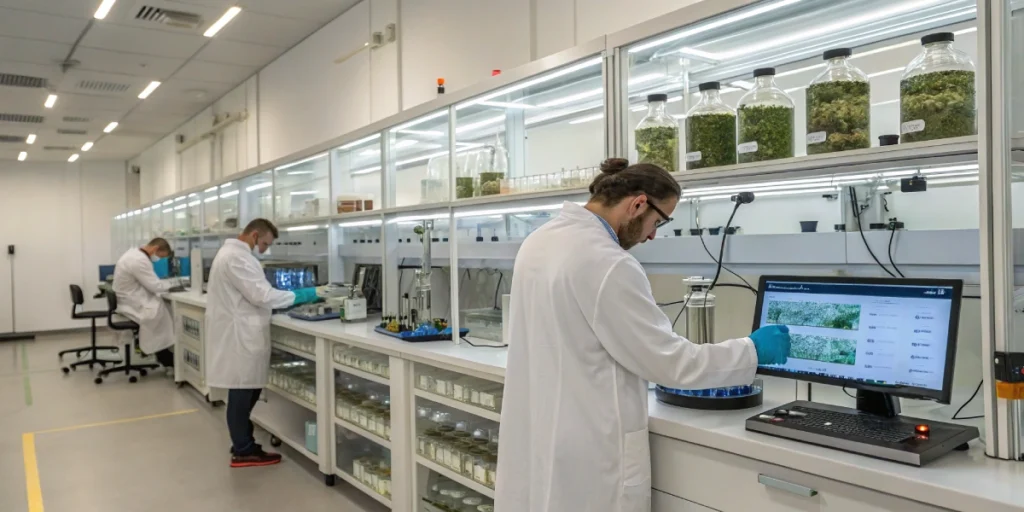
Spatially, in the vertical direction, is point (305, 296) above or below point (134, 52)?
below

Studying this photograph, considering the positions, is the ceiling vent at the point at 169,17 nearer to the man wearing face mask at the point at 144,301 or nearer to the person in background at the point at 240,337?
the person in background at the point at 240,337

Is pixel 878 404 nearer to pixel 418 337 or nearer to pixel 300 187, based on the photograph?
pixel 418 337

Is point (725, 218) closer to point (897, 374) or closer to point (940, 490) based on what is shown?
point (897, 374)

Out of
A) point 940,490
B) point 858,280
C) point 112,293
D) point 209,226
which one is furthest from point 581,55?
point 112,293

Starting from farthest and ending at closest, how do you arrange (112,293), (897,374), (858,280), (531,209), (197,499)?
(112,293)
(197,499)
(531,209)
(858,280)
(897,374)

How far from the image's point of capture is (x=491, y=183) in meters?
2.95

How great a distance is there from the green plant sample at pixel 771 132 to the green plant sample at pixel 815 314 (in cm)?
41

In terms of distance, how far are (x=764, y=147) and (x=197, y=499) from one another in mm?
3249

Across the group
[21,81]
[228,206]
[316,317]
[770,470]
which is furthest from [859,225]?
[21,81]

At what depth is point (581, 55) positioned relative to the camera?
7.68 feet

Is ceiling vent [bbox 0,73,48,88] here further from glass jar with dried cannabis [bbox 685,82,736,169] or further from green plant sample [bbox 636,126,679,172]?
glass jar with dried cannabis [bbox 685,82,736,169]

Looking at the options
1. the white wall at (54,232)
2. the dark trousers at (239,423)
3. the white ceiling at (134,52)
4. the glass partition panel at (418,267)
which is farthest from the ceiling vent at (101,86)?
the white wall at (54,232)

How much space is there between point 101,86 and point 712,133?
724cm

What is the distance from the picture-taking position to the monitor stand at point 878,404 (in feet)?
5.35
